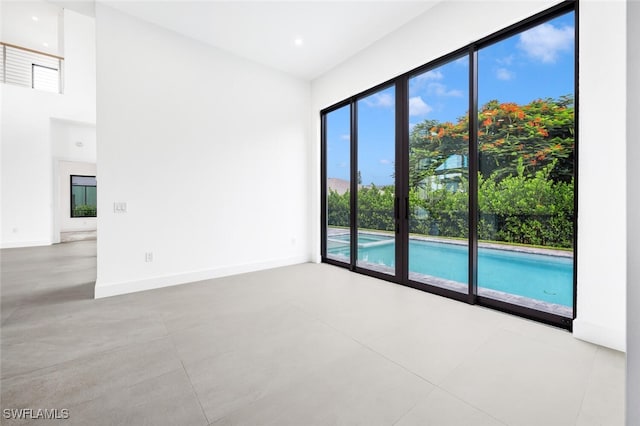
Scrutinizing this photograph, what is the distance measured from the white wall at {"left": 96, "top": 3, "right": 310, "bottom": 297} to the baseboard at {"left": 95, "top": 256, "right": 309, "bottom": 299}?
0.04 feet

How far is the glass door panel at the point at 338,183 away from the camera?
4699mm

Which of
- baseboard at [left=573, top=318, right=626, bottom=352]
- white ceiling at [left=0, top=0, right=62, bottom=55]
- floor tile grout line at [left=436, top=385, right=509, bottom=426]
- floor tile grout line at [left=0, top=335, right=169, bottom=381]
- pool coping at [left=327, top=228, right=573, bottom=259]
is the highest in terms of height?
white ceiling at [left=0, top=0, right=62, bottom=55]

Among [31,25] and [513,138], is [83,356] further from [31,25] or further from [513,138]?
[31,25]

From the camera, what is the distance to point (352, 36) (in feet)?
12.4

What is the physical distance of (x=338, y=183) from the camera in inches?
192

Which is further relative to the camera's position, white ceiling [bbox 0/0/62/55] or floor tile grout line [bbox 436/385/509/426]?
white ceiling [bbox 0/0/62/55]

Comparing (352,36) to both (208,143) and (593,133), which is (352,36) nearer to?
(208,143)

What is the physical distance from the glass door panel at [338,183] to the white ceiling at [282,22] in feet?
3.31

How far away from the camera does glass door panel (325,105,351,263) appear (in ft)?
15.4

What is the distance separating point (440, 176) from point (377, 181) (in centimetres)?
100

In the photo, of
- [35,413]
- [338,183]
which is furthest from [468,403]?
[338,183]

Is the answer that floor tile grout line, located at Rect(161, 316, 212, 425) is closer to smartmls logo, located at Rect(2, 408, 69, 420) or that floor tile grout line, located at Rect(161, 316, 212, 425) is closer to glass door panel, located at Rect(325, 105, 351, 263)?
smartmls logo, located at Rect(2, 408, 69, 420)

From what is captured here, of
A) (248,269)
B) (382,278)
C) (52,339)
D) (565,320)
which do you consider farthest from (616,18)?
(52,339)

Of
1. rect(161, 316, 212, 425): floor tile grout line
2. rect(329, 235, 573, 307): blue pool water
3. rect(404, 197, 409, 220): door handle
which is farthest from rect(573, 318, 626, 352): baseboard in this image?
rect(161, 316, 212, 425): floor tile grout line
